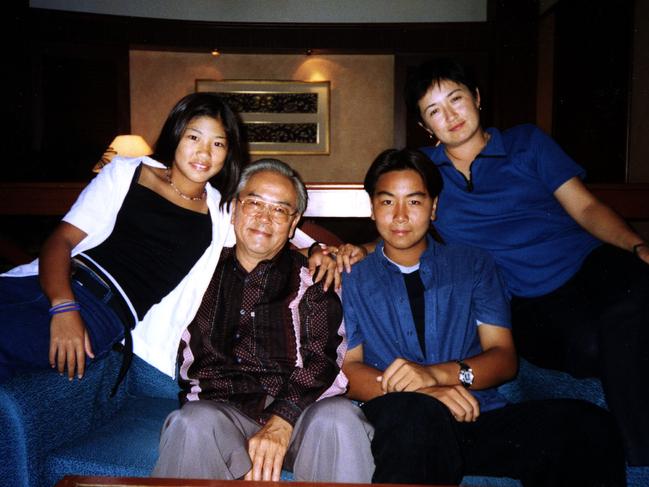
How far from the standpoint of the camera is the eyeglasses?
1727 mm

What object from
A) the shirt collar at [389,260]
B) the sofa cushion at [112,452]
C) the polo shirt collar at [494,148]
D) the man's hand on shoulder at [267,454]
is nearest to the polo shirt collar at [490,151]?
the polo shirt collar at [494,148]

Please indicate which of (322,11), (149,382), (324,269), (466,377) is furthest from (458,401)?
(322,11)

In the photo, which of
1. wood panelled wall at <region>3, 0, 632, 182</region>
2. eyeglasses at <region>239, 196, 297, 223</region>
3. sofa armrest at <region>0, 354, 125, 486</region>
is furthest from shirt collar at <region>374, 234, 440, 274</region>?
wood panelled wall at <region>3, 0, 632, 182</region>

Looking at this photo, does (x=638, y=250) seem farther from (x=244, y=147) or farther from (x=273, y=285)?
(x=244, y=147)

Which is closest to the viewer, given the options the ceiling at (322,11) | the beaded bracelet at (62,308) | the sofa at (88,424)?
the sofa at (88,424)

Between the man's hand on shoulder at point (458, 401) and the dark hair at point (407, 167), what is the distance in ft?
2.23

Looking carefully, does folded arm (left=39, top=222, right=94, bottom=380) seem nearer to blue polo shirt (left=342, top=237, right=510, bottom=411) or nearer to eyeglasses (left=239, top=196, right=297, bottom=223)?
eyeglasses (left=239, top=196, right=297, bottom=223)

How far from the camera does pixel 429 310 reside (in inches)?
66.5

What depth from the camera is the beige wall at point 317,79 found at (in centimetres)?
649

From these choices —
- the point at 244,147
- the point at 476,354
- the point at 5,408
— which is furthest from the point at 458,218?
the point at 5,408

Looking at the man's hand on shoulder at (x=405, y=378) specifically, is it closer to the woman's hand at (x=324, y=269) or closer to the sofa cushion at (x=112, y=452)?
the woman's hand at (x=324, y=269)

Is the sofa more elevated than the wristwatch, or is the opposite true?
the wristwatch

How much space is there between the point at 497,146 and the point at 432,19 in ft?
15.5

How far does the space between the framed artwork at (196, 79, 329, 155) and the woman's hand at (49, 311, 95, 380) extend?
17.4ft
